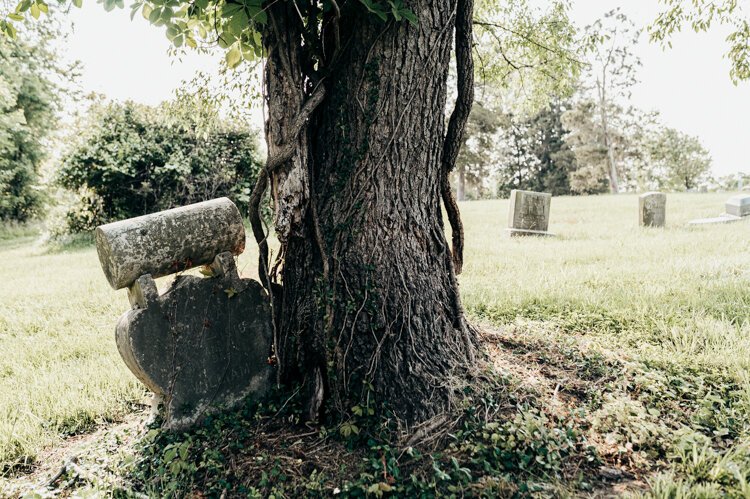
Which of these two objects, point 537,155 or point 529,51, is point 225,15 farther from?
point 537,155

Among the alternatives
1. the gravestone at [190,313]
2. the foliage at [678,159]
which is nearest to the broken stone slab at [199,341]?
the gravestone at [190,313]

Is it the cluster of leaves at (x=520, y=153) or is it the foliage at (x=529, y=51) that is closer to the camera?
the foliage at (x=529, y=51)

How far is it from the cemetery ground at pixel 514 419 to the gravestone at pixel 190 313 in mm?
252

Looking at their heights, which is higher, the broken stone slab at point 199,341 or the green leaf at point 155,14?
the green leaf at point 155,14

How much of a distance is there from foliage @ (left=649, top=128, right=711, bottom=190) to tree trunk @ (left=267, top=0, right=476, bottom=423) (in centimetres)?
4166

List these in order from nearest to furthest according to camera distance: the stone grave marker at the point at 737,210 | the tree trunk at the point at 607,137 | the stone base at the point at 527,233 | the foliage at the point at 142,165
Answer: the stone base at the point at 527,233
the foliage at the point at 142,165
the stone grave marker at the point at 737,210
the tree trunk at the point at 607,137

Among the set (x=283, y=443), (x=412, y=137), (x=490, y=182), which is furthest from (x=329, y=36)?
(x=490, y=182)

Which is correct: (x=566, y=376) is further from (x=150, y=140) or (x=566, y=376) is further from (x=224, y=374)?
(x=150, y=140)

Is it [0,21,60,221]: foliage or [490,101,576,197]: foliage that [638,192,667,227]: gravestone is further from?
[490,101,576,197]: foliage

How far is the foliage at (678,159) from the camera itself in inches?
1470

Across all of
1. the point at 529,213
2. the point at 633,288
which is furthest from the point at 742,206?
the point at 633,288

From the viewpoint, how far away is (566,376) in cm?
319

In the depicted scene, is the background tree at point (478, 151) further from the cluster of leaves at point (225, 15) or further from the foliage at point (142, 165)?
the cluster of leaves at point (225, 15)

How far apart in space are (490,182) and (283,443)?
139 feet
